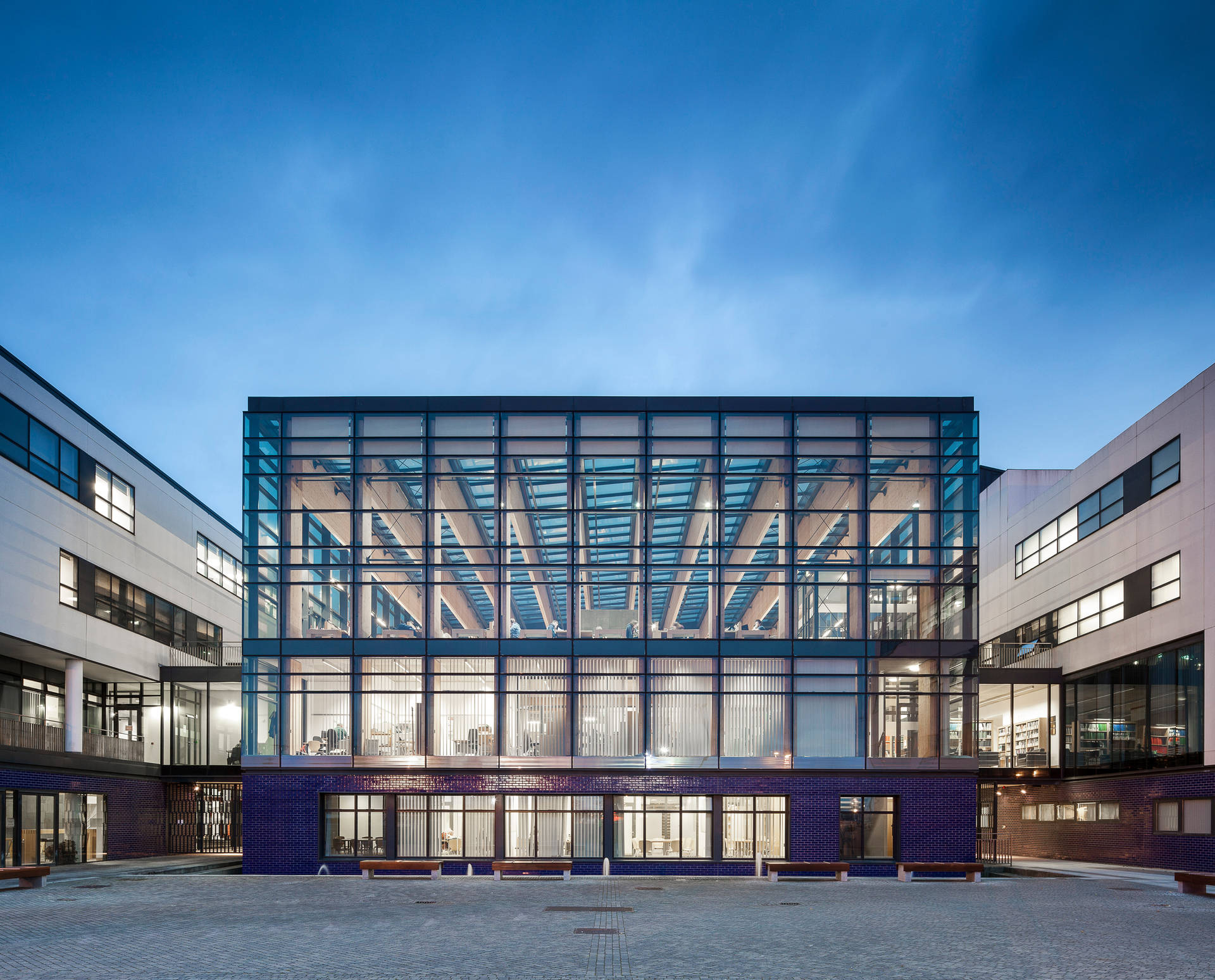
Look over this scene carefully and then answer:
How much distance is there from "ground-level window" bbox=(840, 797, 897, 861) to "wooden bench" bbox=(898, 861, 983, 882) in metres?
1.95

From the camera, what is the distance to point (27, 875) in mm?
27250

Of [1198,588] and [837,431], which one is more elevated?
[837,431]

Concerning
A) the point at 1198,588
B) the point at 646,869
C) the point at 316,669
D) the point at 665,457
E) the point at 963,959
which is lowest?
the point at 646,869

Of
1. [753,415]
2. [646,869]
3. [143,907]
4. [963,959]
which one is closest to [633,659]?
[646,869]

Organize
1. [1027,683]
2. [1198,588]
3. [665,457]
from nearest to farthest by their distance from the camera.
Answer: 1. [1198,588]
2. [665,457]
3. [1027,683]

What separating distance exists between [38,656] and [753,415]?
25.7 meters

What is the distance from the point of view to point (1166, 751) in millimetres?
34844

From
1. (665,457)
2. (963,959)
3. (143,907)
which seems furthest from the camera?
(665,457)

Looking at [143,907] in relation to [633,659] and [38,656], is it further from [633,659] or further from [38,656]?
[38,656]

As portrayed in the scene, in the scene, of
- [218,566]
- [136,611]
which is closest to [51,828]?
[136,611]

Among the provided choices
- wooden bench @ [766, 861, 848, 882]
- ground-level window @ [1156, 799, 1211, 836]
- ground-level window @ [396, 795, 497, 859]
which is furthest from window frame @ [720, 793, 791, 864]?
ground-level window @ [1156, 799, 1211, 836]

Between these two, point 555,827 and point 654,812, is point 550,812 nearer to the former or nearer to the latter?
point 555,827

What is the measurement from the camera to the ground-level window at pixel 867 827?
33.3 meters

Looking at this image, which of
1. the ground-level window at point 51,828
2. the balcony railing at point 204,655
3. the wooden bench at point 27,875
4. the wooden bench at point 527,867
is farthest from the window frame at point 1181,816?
the ground-level window at point 51,828
